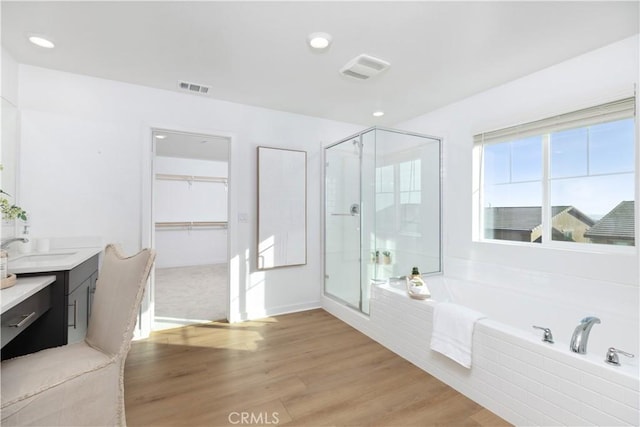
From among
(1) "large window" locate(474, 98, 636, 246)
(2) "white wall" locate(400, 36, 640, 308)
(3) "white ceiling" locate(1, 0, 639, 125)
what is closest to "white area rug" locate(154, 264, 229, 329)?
(3) "white ceiling" locate(1, 0, 639, 125)

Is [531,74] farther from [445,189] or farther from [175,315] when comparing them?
[175,315]

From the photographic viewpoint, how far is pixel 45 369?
120cm

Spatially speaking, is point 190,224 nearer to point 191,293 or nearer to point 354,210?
point 191,293

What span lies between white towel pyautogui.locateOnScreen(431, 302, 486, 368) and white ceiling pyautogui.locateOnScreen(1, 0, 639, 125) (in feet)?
6.38

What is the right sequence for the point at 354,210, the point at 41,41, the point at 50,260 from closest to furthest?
the point at 50,260
the point at 41,41
the point at 354,210

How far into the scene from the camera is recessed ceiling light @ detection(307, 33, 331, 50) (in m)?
1.95

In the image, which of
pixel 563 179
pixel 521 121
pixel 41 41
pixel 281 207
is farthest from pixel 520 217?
pixel 41 41

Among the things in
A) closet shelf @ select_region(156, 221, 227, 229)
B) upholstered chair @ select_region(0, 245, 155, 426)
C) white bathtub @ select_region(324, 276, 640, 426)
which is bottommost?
white bathtub @ select_region(324, 276, 640, 426)

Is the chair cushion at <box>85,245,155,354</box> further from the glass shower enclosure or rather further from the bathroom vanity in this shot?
the glass shower enclosure

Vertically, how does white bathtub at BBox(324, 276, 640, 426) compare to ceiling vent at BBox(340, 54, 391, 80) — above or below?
below

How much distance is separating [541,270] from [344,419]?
203 centimetres

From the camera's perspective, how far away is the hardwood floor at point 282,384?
170cm

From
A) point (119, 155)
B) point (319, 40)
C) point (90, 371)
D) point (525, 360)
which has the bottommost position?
point (525, 360)

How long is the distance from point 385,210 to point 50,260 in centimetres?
283
